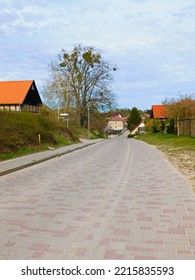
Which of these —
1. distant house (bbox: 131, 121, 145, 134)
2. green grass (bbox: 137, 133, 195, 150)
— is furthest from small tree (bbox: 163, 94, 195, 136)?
distant house (bbox: 131, 121, 145, 134)

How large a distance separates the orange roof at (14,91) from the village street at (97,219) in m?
44.0

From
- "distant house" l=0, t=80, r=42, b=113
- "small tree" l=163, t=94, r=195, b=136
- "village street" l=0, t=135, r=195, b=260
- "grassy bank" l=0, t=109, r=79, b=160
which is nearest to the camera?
"village street" l=0, t=135, r=195, b=260

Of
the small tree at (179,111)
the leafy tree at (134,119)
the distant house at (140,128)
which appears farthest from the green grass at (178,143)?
the leafy tree at (134,119)

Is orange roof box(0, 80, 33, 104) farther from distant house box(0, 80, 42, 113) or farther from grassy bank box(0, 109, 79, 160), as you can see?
grassy bank box(0, 109, 79, 160)

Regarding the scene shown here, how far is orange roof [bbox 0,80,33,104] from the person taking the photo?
168 feet

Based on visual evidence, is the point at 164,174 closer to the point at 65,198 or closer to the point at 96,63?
the point at 65,198

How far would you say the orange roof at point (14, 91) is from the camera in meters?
51.1

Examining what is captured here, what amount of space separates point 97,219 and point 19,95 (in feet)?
160

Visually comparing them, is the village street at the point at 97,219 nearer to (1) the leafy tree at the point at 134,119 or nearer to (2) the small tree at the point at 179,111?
(2) the small tree at the point at 179,111

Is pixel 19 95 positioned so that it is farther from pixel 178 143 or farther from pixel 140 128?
pixel 140 128

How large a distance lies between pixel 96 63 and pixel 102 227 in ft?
175

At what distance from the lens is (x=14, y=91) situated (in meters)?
52.8
